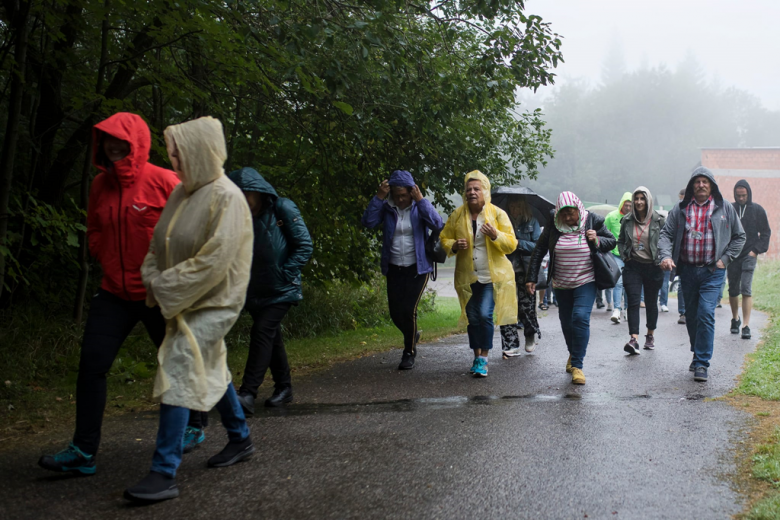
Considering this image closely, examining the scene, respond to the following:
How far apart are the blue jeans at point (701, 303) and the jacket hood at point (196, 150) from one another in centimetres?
527

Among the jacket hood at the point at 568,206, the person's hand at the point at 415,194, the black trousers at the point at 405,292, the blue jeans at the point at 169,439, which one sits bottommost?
the blue jeans at the point at 169,439

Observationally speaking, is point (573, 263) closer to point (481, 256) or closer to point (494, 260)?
point (494, 260)

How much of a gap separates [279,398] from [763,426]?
358cm

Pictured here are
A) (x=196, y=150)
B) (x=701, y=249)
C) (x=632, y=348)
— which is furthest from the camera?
(x=632, y=348)

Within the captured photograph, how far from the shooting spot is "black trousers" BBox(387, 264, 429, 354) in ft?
25.0

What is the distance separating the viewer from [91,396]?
403 cm

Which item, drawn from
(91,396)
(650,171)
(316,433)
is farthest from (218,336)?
(650,171)

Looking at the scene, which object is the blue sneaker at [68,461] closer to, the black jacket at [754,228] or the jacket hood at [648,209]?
the jacket hood at [648,209]

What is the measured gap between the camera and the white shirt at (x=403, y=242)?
24.9 feet

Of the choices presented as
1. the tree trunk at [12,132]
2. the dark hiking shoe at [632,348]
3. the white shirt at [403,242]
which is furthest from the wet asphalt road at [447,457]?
the tree trunk at [12,132]

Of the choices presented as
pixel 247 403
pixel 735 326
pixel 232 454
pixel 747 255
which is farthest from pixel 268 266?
pixel 735 326

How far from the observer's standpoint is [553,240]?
7551 millimetres

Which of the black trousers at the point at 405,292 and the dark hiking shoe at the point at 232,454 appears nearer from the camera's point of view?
the dark hiking shoe at the point at 232,454

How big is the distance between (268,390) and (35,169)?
14.2 ft
